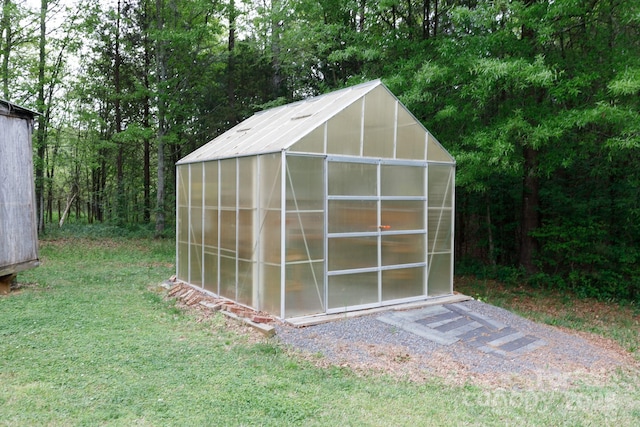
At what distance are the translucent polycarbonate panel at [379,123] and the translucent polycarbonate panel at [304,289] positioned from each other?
223 cm

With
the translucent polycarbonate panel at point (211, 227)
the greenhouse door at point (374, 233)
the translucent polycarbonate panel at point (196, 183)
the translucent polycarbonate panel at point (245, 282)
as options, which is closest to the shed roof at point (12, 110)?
the translucent polycarbonate panel at point (196, 183)

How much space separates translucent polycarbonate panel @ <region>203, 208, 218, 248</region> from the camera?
9.04 metres

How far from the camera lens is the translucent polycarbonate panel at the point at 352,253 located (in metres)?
7.67

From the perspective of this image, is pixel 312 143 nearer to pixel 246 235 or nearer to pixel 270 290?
pixel 246 235

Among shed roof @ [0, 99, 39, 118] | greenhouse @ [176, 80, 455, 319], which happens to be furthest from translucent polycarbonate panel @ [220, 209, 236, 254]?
shed roof @ [0, 99, 39, 118]

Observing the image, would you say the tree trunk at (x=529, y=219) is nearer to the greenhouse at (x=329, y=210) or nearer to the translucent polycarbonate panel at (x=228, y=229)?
the greenhouse at (x=329, y=210)

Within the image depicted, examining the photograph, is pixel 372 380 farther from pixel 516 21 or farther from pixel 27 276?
pixel 27 276

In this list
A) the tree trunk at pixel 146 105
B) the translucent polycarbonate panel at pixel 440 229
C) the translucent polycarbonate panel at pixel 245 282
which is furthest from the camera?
the tree trunk at pixel 146 105

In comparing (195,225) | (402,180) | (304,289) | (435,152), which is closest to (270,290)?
(304,289)

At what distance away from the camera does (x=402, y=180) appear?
8.59 metres

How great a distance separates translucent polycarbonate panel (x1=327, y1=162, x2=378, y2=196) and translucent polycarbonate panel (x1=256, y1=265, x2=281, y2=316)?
1578mm

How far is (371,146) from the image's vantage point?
324 inches

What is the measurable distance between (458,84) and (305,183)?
5.14 m

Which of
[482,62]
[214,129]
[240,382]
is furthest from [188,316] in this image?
[214,129]
